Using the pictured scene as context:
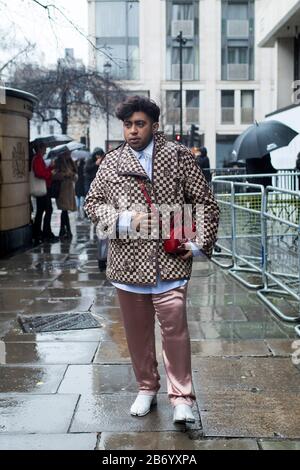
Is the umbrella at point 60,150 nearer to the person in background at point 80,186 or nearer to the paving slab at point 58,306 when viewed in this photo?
the person in background at point 80,186

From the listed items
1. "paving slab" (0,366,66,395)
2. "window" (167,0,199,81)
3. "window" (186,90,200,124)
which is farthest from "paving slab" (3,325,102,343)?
"window" (167,0,199,81)

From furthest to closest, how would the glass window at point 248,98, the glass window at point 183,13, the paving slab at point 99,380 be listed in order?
the glass window at point 248,98 → the glass window at point 183,13 → the paving slab at point 99,380

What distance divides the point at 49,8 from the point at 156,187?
17.6 ft

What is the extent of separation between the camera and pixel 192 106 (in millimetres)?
49562

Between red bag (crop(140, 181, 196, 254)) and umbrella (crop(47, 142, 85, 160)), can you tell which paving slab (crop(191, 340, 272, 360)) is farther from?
umbrella (crop(47, 142, 85, 160))

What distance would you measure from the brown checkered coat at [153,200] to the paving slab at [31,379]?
3.87ft

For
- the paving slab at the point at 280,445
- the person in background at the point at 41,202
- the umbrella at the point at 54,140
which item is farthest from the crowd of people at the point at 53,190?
the paving slab at the point at 280,445

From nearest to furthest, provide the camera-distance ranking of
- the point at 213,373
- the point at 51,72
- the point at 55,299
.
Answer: the point at 213,373 < the point at 55,299 < the point at 51,72

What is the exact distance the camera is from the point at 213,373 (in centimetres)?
495

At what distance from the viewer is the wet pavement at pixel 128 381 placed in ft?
12.4

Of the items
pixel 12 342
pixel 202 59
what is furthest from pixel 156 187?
pixel 202 59

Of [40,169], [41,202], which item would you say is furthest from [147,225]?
[41,202]

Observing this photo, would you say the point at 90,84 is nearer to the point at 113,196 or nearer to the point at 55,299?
the point at 55,299

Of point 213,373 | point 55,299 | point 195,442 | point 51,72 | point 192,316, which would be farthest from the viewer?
point 51,72
